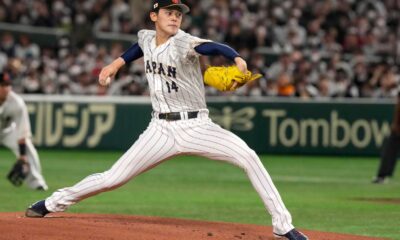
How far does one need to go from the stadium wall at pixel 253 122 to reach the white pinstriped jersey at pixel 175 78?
1402 centimetres

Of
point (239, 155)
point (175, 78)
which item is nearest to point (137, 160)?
point (175, 78)

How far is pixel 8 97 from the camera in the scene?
15.0 m

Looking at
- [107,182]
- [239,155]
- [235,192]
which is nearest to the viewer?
[239,155]

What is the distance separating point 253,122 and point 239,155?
48.1 ft

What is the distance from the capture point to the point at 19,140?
14.7 meters

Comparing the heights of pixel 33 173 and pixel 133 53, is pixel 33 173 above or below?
below

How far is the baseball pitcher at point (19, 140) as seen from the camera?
1469 centimetres

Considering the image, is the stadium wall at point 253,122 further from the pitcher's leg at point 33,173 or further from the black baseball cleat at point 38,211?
the black baseball cleat at point 38,211

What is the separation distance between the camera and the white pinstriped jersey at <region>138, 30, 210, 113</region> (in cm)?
885

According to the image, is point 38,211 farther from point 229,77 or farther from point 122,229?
point 229,77

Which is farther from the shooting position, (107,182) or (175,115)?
(107,182)

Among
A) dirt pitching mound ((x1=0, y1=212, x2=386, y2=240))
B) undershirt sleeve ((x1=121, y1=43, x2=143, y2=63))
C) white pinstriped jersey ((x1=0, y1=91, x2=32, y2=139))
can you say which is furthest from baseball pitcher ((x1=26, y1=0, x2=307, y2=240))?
white pinstriped jersey ((x1=0, y1=91, x2=32, y2=139))

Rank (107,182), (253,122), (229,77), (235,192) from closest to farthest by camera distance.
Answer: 1. (229,77)
2. (107,182)
3. (235,192)
4. (253,122)

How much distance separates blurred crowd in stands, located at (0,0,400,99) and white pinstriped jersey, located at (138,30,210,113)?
1467cm
